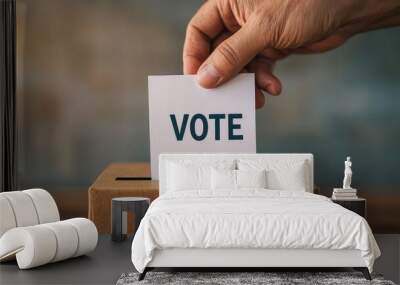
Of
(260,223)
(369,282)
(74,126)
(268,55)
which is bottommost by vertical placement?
(369,282)

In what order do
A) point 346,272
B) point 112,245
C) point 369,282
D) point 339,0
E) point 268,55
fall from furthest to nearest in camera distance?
point 268,55 → point 339,0 → point 112,245 → point 346,272 → point 369,282

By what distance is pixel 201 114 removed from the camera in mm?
→ 6641

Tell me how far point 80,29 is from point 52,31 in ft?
0.97

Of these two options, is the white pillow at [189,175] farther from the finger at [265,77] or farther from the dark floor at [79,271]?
the finger at [265,77]

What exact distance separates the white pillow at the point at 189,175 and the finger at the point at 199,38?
44.9 inches

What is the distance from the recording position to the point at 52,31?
7.74 m

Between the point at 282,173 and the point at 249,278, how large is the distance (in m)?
1.70

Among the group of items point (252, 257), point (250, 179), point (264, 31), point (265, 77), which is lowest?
point (252, 257)

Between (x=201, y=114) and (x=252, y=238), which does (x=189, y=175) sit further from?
(x=252, y=238)

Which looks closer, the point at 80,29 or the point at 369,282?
the point at 369,282

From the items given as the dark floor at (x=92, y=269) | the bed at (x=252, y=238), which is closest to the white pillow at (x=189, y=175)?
the dark floor at (x=92, y=269)

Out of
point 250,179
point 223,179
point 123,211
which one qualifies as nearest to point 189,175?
point 223,179

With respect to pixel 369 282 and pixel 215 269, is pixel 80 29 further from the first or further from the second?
pixel 369 282

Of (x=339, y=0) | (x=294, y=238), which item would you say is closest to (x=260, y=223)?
(x=294, y=238)
